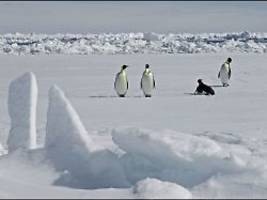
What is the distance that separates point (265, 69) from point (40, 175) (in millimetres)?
19106

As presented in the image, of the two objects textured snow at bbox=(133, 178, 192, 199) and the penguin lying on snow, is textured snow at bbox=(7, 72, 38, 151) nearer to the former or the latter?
Result: textured snow at bbox=(133, 178, 192, 199)

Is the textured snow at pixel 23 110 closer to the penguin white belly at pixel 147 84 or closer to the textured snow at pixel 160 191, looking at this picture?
the textured snow at pixel 160 191

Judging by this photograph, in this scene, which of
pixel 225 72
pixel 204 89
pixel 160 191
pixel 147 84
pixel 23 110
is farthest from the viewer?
pixel 225 72

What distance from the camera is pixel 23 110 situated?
577 cm

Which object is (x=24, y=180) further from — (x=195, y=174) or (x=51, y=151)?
(x=195, y=174)

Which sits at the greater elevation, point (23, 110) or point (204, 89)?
point (23, 110)

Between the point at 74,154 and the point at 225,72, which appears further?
the point at 225,72

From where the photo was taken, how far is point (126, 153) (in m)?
4.95

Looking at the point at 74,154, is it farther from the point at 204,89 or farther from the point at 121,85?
the point at 204,89

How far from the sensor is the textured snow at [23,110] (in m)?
5.74

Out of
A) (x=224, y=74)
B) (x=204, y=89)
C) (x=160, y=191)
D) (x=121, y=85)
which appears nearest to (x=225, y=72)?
(x=224, y=74)

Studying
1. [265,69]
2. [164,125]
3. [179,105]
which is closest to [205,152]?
[164,125]

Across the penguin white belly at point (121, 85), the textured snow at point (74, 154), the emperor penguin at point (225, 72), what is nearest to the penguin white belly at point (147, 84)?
the penguin white belly at point (121, 85)

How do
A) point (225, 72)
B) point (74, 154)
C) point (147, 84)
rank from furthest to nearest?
point (225, 72), point (147, 84), point (74, 154)
